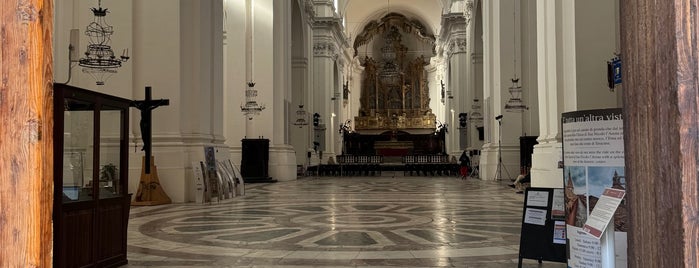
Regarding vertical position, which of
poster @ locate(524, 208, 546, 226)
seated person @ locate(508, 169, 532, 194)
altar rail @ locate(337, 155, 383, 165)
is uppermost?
altar rail @ locate(337, 155, 383, 165)

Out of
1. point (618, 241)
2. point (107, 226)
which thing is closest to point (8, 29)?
point (618, 241)

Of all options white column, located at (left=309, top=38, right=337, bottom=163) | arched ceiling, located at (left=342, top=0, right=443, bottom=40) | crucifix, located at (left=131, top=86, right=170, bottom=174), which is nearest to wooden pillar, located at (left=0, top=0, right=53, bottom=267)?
crucifix, located at (left=131, top=86, right=170, bottom=174)

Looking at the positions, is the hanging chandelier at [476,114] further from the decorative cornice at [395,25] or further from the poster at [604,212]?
the poster at [604,212]

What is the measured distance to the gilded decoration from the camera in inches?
1805

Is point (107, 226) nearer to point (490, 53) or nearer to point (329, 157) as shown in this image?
point (490, 53)

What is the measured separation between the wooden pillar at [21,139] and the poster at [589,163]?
8.69ft

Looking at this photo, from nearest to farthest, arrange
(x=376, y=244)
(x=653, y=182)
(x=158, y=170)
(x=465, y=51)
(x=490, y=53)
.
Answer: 1. (x=653, y=182)
2. (x=376, y=244)
3. (x=158, y=170)
4. (x=490, y=53)
5. (x=465, y=51)

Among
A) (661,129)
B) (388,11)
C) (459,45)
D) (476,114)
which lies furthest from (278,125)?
(388,11)

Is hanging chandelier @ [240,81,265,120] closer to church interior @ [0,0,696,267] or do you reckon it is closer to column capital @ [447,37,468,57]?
church interior @ [0,0,696,267]

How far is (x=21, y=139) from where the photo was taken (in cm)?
193

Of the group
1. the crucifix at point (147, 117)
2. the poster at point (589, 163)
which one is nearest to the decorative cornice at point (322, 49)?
the crucifix at point (147, 117)

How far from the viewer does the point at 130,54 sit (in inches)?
448

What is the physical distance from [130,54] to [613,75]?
28.2ft

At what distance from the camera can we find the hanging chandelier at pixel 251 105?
1836 centimetres
